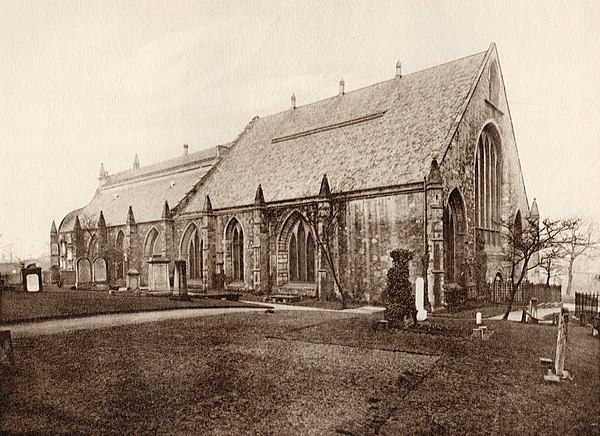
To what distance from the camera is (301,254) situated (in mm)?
23734

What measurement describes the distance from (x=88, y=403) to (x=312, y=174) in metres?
18.5

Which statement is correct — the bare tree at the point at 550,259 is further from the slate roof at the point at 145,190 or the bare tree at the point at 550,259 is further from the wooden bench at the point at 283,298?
the slate roof at the point at 145,190

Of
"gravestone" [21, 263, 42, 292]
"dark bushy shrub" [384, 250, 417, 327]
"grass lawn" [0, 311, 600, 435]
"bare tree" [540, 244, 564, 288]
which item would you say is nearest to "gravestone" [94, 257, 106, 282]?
"gravestone" [21, 263, 42, 292]

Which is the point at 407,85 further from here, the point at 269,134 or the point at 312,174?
the point at 269,134

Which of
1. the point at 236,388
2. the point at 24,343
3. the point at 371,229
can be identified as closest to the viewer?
the point at 236,388

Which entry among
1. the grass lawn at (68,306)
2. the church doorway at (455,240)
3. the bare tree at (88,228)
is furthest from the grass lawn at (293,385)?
the bare tree at (88,228)

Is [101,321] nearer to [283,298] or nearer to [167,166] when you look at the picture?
[283,298]

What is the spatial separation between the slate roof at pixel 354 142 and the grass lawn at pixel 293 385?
1075cm

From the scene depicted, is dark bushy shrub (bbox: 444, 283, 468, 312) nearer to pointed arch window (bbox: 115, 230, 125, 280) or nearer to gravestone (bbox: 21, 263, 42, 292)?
pointed arch window (bbox: 115, 230, 125, 280)

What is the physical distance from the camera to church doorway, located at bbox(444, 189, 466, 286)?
19.7 metres

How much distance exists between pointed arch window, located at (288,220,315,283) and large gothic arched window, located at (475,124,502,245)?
870 centimetres

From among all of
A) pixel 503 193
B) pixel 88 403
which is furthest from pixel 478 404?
pixel 503 193

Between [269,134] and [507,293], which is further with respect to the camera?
[269,134]

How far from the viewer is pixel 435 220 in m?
17.9
